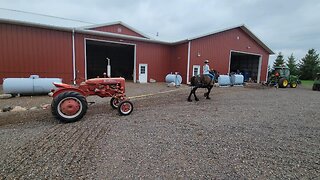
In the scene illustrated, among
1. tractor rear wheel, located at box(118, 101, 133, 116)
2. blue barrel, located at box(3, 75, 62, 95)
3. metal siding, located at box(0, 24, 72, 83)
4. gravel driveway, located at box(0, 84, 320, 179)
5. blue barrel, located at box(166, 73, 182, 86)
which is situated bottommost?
gravel driveway, located at box(0, 84, 320, 179)

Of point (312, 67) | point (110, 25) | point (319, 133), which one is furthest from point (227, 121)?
point (312, 67)

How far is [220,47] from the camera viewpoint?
53.3 ft

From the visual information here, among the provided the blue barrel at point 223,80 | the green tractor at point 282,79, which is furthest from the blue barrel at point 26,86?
the green tractor at point 282,79

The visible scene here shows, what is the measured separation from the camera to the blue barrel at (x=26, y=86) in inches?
280

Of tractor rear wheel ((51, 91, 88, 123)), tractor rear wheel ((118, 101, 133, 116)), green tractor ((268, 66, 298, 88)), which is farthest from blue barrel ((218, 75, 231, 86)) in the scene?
tractor rear wheel ((51, 91, 88, 123))

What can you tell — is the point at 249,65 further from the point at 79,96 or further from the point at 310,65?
the point at 79,96

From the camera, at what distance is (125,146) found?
9.76 feet

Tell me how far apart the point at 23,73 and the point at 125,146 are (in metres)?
11.7

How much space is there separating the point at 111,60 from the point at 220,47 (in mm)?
14649

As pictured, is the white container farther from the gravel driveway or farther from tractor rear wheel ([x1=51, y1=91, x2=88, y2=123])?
tractor rear wheel ([x1=51, y1=91, x2=88, y2=123])

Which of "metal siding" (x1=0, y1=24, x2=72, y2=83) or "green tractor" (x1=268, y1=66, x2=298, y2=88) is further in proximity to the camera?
"green tractor" (x1=268, y1=66, x2=298, y2=88)

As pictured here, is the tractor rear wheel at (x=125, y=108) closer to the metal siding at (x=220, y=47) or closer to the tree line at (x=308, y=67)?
the metal siding at (x=220, y=47)

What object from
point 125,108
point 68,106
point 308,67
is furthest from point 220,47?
point 308,67

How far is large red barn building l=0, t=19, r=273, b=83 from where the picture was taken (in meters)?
10.5
